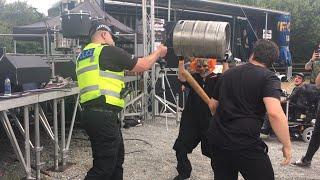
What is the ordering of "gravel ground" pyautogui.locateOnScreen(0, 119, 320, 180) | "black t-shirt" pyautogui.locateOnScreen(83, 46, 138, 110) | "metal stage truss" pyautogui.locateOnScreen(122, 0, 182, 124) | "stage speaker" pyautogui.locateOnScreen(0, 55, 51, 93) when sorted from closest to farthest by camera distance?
"black t-shirt" pyautogui.locateOnScreen(83, 46, 138, 110)
"stage speaker" pyautogui.locateOnScreen(0, 55, 51, 93)
"gravel ground" pyautogui.locateOnScreen(0, 119, 320, 180)
"metal stage truss" pyautogui.locateOnScreen(122, 0, 182, 124)

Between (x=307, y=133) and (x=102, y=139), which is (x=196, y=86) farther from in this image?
(x=307, y=133)

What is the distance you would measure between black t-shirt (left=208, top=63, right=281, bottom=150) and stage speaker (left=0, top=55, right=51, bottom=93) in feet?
8.94

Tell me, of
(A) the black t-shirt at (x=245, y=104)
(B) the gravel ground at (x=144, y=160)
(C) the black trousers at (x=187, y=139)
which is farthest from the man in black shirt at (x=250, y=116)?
(B) the gravel ground at (x=144, y=160)

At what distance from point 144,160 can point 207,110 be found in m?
1.76

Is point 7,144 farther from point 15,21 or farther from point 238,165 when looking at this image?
point 15,21

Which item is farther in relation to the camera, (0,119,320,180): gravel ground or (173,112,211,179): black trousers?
(0,119,320,180): gravel ground

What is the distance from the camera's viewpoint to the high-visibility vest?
13.1ft

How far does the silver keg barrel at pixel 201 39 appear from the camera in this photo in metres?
4.64

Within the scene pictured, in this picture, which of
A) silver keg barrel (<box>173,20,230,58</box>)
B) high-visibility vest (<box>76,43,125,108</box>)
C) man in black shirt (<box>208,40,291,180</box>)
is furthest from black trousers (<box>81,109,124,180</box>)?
silver keg barrel (<box>173,20,230,58</box>)

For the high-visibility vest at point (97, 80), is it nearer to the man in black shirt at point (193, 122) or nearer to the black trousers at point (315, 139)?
the man in black shirt at point (193, 122)

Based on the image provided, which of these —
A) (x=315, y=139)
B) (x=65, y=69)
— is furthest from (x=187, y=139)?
(x=65, y=69)

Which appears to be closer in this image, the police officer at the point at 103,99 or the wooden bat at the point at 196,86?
the police officer at the point at 103,99

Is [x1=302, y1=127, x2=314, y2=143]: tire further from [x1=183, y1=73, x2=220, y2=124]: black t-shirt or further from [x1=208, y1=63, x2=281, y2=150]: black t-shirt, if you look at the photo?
[x1=208, y1=63, x2=281, y2=150]: black t-shirt

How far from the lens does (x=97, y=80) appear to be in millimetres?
3979
